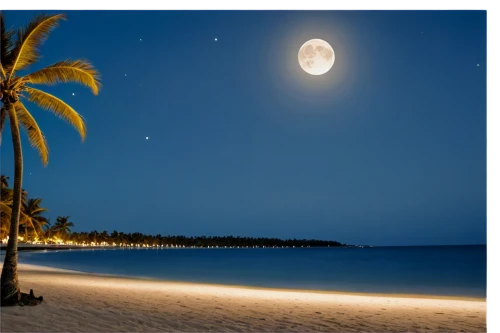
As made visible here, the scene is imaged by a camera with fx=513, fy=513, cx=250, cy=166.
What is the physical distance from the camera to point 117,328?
27.5 feet

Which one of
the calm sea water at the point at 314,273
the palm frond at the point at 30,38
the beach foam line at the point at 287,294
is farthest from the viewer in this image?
the calm sea water at the point at 314,273

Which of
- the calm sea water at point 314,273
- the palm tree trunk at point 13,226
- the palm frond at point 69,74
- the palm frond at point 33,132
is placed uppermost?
the palm frond at point 69,74

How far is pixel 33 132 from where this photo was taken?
11023mm

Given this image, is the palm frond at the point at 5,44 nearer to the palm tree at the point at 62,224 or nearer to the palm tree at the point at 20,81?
the palm tree at the point at 20,81

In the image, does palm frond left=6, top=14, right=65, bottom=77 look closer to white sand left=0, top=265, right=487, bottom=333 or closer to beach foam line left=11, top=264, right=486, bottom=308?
white sand left=0, top=265, right=487, bottom=333

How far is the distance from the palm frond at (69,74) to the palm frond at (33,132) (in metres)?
0.74

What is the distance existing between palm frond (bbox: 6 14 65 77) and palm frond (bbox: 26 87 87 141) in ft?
1.81

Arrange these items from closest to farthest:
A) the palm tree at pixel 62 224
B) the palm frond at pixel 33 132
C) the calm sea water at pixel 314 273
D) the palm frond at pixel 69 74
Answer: the palm frond at pixel 69 74 → the palm frond at pixel 33 132 → the calm sea water at pixel 314 273 → the palm tree at pixel 62 224

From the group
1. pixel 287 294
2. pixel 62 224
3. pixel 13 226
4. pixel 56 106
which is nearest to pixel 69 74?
pixel 56 106

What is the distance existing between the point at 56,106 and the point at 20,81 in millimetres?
1000

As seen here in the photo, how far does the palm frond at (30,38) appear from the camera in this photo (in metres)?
9.66

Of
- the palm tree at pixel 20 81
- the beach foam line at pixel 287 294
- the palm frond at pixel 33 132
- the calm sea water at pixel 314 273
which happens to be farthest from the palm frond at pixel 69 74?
the calm sea water at pixel 314 273

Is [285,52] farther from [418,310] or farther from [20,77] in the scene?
[418,310]

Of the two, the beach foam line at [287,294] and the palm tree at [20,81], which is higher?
the palm tree at [20,81]
